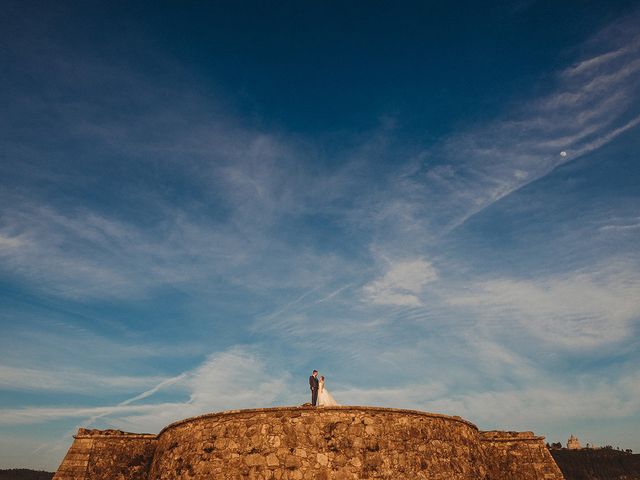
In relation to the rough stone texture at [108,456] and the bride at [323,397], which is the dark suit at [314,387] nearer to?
the bride at [323,397]

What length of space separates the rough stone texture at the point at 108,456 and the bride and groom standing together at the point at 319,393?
615cm

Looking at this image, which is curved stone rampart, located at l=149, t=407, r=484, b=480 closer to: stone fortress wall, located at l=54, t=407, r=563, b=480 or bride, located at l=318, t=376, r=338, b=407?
stone fortress wall, located at l=54, t=407, r=563, b=480

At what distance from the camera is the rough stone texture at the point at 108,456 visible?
15.2 m

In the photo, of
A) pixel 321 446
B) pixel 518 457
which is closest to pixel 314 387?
pixel 321 446

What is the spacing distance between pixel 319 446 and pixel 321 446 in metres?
0.05

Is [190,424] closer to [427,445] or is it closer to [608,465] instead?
[427,445]

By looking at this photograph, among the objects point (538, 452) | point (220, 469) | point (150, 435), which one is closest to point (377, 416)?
point (220, 469)

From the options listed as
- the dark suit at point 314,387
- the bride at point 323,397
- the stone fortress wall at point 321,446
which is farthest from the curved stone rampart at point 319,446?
the dark suit at point 314,387

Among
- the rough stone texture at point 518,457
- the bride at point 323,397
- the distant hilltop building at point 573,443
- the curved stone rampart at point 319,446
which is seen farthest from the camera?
the distant hilltop building at point 573,443

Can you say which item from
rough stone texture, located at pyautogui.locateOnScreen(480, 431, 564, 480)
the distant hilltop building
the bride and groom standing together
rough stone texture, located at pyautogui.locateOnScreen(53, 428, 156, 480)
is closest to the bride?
the bride and groom standing together

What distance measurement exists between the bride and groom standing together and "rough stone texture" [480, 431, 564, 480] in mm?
5369

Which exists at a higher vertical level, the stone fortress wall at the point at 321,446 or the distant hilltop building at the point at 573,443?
the distant hilltop building at the point at 573,443

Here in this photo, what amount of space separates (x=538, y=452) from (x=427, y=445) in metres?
6.26

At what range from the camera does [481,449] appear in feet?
45.8
